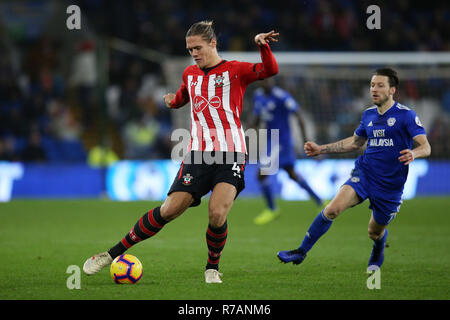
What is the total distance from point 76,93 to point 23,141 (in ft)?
8.42

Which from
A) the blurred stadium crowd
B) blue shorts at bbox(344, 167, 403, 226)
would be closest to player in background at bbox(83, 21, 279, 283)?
blue shorts at bbox(344, 167, 403, 226)

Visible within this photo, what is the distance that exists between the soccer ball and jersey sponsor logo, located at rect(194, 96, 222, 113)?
4.67 feet

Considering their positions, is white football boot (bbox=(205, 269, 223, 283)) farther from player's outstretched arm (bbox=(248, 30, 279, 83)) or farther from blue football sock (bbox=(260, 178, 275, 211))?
blue football sock (bbox=(260, 178, 275, 211))

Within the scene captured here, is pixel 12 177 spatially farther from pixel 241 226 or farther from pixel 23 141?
pixel 241 226

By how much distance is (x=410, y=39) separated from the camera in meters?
21.5

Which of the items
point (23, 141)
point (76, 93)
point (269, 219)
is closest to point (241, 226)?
point (269, 219)

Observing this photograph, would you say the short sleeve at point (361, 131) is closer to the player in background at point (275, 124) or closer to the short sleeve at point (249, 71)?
the short sleeve at point (249, 71)

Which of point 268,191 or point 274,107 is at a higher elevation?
point 274,107

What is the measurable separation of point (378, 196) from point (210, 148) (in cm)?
166

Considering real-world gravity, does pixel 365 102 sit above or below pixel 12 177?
above

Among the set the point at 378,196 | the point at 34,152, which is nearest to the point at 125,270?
the point at 378,196

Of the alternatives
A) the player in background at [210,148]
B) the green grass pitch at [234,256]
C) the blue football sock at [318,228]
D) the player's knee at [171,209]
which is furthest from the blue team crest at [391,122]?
the player's knee at [171,209]

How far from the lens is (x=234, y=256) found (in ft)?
25.9

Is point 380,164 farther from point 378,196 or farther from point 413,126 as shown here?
point 413,126
